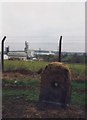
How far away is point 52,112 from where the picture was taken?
5.57 metres

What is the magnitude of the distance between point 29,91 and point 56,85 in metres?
1.01

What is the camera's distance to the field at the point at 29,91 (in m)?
5.61

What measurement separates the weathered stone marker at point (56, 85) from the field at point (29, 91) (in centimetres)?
19

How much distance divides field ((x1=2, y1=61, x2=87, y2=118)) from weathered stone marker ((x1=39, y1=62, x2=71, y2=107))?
7.5 inches

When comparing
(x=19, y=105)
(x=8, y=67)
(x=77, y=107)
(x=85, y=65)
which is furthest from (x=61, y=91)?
(x=8, y=67)

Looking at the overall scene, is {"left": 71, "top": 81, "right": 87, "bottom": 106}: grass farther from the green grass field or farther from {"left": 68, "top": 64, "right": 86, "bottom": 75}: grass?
{"left": 68, "top": 64, "right": 86, "bottom": 75}: grass

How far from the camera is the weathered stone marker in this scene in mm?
5648

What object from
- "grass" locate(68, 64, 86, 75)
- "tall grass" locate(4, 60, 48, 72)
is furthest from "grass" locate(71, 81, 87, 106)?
"tall grass" locate(4, 60, 48, 72)

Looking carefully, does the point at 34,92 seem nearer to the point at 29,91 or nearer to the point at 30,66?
the point at 29,91

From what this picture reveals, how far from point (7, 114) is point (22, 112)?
294mm

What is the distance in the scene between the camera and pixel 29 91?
651cm

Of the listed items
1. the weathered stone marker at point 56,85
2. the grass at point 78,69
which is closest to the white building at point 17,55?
the grass at point 78,69

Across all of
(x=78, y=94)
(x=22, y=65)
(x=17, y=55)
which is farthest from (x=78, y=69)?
(x=17, y=55)

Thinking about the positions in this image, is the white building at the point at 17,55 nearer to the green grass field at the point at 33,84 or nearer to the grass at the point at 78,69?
the green grass field at the point at 33,84
